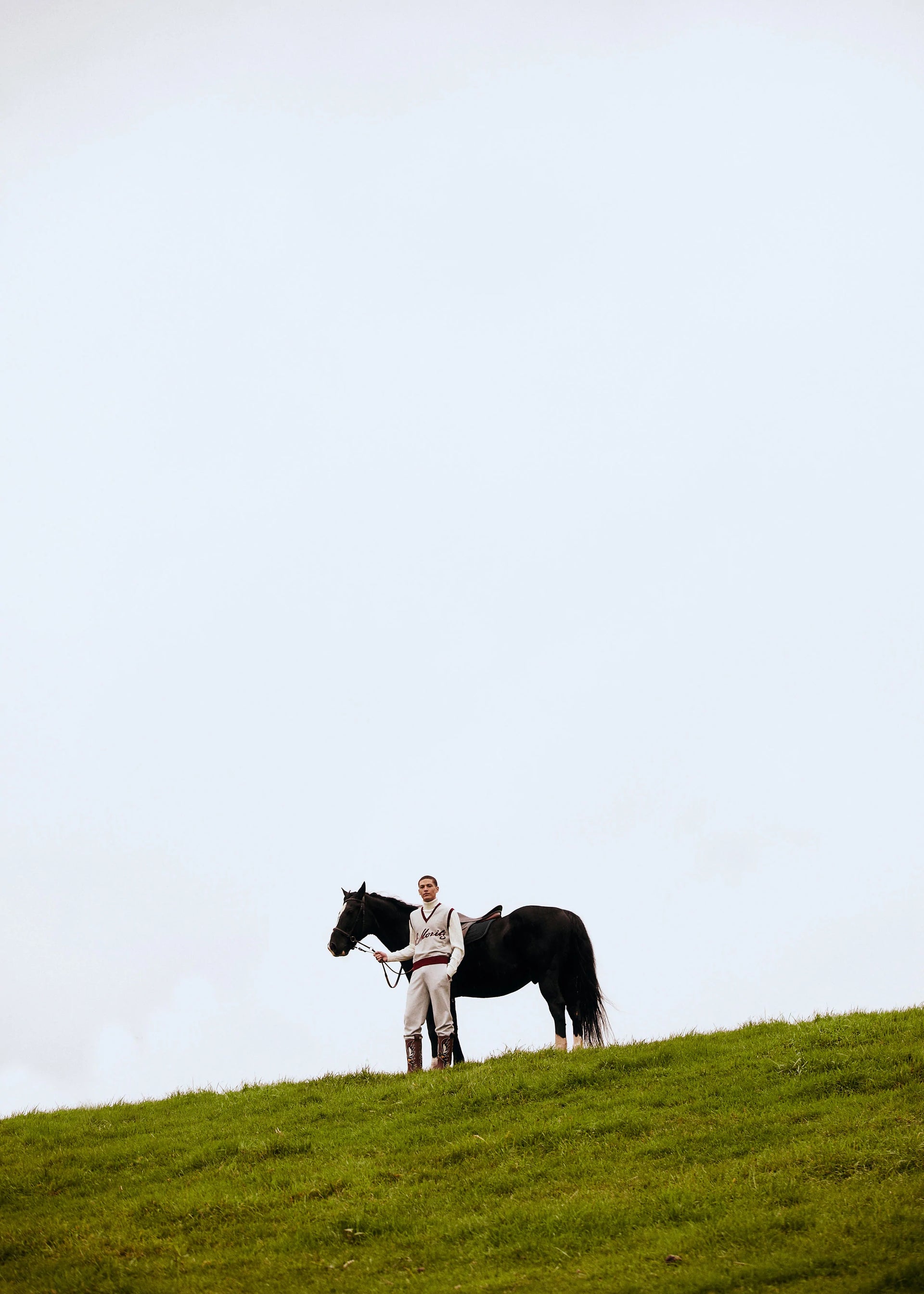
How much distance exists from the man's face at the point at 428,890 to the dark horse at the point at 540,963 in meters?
1.28

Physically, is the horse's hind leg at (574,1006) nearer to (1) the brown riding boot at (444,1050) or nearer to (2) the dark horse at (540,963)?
(2) the dark horse at (540,963)

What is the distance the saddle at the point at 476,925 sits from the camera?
19922 mm

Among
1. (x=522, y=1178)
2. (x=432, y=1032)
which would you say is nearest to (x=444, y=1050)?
(x=432, y=1032)

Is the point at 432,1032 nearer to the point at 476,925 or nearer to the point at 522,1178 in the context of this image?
the point at 476,925

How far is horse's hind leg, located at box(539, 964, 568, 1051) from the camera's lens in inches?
762

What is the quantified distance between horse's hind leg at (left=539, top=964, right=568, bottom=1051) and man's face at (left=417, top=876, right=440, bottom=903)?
2.52 metres

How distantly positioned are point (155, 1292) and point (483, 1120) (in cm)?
536

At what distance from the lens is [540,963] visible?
65.2ft

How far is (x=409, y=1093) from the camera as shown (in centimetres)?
1619

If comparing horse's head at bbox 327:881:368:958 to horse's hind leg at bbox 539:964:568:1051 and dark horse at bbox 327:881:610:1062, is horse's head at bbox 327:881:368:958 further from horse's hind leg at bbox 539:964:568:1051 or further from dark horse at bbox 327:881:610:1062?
horse's hind leg at bbox 539:964:568:1051

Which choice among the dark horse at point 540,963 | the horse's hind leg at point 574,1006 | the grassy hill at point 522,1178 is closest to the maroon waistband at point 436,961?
the dark horse at point 540,963

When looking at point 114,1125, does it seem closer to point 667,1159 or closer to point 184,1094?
point 184,1094

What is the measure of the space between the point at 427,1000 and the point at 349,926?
229 cm

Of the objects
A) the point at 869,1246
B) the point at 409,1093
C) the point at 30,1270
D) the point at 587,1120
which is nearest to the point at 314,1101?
the point at 409,1093
